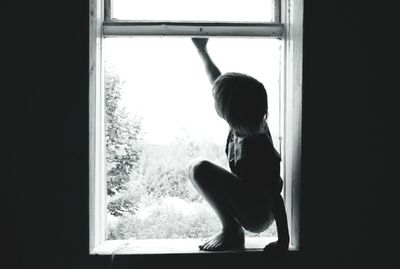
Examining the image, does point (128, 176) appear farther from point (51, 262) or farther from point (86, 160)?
point (51, 262)

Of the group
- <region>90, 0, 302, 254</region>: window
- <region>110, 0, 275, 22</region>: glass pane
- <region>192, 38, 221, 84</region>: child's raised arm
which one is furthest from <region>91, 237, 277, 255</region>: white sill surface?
<region>110, 0, 275, 22</region>: glass pane

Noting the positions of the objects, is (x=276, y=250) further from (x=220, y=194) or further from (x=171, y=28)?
(x=171, y=28)

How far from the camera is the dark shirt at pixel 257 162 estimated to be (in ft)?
4.30

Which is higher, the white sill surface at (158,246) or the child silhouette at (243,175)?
the child silhouette at (243,175)

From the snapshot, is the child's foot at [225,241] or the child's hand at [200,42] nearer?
the child's foot at [225,241]

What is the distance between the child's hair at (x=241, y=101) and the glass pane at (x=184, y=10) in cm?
30

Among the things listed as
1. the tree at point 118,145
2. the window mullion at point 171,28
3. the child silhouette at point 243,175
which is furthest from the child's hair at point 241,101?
the tree at point 118,145

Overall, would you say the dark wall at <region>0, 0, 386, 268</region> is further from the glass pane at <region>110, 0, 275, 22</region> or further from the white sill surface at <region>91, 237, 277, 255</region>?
the glass pane at <region>110, 0, 275, 22</region>

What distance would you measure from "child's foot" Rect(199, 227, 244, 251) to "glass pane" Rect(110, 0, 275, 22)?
863mm

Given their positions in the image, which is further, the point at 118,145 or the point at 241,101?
the point at 118,145

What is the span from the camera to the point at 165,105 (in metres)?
1.50

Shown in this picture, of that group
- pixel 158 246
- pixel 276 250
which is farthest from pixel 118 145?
pixel 276 250

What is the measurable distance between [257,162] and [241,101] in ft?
0.76

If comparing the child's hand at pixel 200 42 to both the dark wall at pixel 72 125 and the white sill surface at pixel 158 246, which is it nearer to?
the dark wall at pixel 72 125
